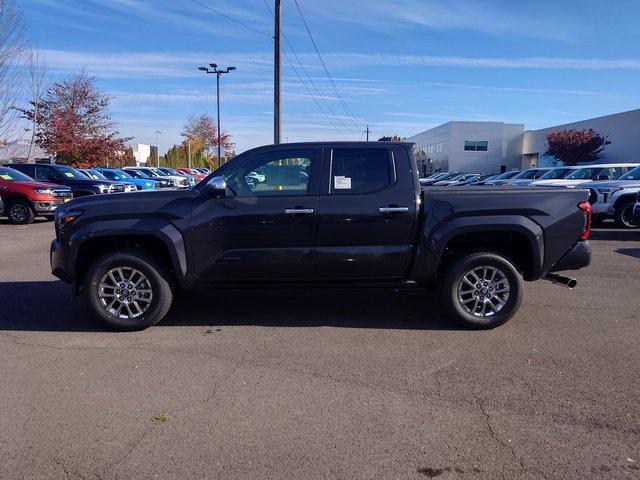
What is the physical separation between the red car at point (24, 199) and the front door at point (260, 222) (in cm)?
1207

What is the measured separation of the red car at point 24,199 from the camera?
50.9ft

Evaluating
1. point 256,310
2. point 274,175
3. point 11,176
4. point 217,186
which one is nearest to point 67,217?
point 217,186

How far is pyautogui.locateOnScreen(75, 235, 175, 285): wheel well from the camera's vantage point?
5426mm

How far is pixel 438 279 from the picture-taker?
5629mm

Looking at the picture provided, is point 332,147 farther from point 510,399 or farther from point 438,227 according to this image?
point 510,399

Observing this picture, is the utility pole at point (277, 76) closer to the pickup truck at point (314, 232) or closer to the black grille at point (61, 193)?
the black grille at point (61, 193)

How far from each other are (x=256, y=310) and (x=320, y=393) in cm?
239

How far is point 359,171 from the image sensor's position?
5.47 m

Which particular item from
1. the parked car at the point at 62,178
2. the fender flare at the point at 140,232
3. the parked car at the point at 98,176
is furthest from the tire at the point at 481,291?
the parked car at the point at 98,176

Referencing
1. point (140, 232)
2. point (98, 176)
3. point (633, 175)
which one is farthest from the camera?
point (98, 176)

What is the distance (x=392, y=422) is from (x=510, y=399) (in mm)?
981

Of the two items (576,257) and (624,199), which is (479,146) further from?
(576,257)

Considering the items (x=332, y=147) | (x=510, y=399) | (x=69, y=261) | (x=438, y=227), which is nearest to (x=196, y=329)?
(x=69, y=261)

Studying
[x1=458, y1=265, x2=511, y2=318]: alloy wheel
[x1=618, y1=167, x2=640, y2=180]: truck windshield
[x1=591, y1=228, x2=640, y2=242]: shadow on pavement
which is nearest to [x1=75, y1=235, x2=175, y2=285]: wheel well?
[x1=458, y1=265, x2=511, y2=318]: alloy wheel
